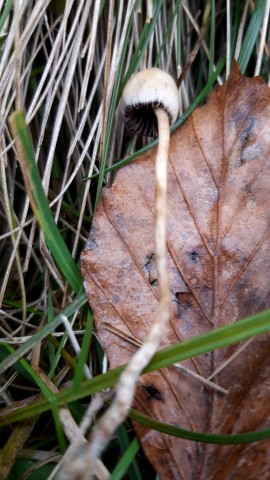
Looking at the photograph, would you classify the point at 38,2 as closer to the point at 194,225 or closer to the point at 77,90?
the point at 77,90

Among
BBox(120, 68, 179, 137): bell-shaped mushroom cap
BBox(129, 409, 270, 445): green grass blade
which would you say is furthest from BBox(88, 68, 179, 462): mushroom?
BBox(129, 409, 270, 445): green grass blade

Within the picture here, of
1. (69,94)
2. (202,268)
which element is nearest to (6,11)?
(69,94)

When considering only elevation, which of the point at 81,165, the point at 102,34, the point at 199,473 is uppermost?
the point at 102,34

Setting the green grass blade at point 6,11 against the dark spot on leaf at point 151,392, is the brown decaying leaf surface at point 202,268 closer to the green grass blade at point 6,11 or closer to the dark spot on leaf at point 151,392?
the dark spot on leaf at point 151,392

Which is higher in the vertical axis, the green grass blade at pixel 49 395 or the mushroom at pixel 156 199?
the mushroom at pixel 156 199

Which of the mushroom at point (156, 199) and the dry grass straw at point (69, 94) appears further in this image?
the dry grass straw at point (69, 94)

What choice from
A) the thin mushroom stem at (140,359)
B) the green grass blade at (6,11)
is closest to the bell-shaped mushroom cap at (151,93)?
the thin mushroom stem at (140,359)

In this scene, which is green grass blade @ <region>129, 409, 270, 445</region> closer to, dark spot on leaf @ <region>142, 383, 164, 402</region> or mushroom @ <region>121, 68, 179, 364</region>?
dark spot on leaf @ <region>142, 383, 164, 402</region>

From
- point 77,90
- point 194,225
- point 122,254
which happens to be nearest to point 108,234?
point 122,254
